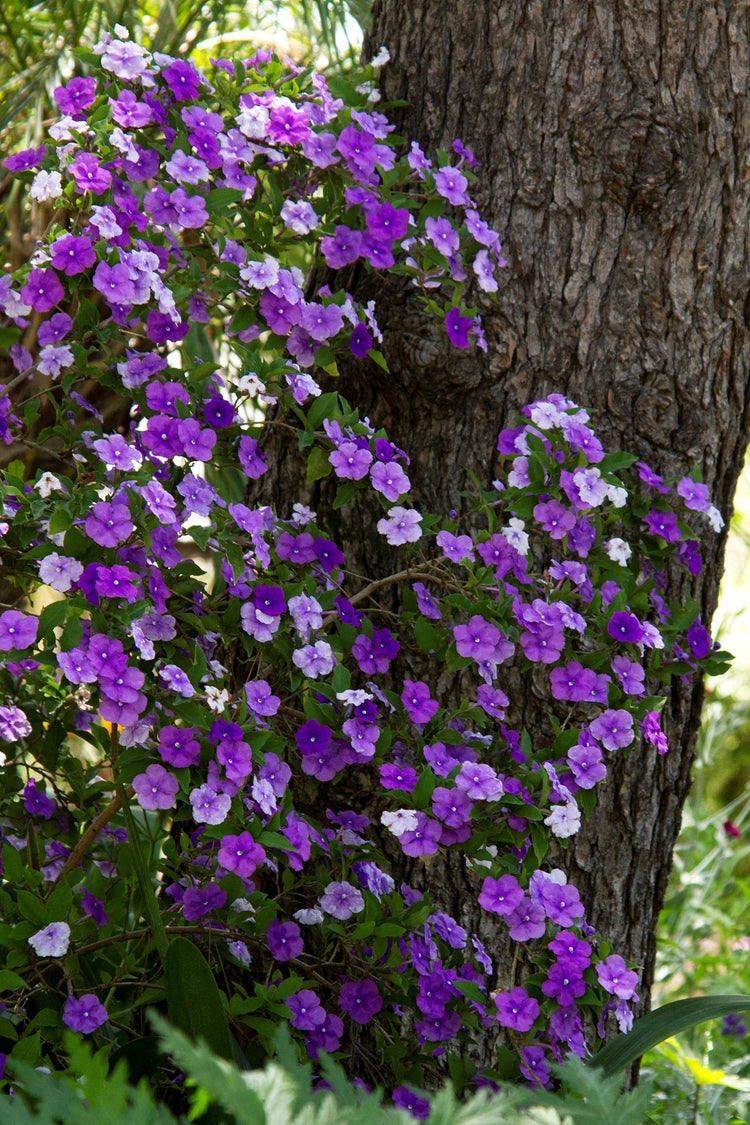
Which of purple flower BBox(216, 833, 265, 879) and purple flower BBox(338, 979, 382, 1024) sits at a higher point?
purple flower BBox(216, 833, 265, 879)

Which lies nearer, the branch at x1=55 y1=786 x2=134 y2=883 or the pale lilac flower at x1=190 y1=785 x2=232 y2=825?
the pale lilac flower at x1=190 y1=785 x2=232 y2=825

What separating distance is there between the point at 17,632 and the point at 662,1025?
894 millimetres

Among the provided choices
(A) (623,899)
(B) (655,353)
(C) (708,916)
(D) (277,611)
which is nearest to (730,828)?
(C) (708,916)

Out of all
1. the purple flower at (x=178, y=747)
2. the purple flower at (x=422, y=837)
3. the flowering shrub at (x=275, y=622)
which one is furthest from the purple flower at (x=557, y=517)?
the purple flower at (x=178, y=747)

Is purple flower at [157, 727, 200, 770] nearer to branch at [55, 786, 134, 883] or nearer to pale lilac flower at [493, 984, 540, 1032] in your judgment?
branch at [55, 786, 134, 883]

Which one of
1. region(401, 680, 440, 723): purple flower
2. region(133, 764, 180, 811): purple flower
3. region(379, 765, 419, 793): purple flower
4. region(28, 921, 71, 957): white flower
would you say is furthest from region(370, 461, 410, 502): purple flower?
region(28, 921, 71, 957): white flower

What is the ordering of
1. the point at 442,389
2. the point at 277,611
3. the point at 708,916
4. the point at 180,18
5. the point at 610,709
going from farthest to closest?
the point at 708,916 → the point at 180,18 → the point at 442,389 → the point at 610,709 → the point at 277,611

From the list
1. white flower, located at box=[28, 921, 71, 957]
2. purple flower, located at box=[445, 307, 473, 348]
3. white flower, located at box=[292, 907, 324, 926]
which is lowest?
white flower, located at box=[292, 907, 324, 926]

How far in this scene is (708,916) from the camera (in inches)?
119

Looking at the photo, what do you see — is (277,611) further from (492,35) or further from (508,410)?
(492,35)

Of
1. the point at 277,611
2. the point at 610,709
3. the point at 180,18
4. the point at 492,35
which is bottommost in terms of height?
the point at 610,709

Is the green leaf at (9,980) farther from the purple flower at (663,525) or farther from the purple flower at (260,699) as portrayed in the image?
the purple flower at (663,525)

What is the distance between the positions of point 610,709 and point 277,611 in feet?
1.60

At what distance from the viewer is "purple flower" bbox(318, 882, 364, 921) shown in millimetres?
1409
